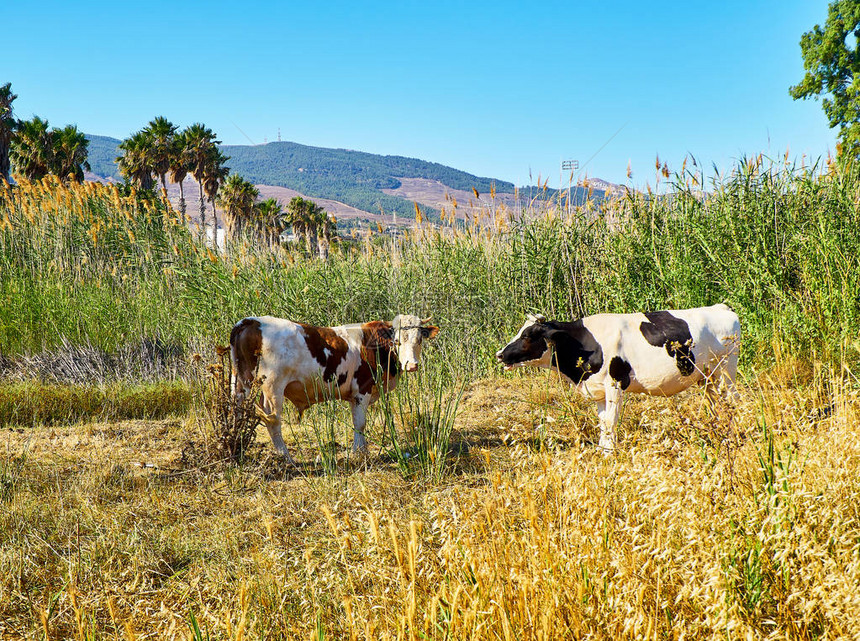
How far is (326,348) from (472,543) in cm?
276

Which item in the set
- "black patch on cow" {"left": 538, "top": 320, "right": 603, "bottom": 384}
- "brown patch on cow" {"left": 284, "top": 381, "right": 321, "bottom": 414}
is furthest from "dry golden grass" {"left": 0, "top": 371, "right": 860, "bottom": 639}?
"black patch on cow" {"left": 538, "top": 320, "right": 603, "bottom": 384}

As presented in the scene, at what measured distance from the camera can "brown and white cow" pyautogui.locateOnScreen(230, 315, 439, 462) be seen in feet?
15.3

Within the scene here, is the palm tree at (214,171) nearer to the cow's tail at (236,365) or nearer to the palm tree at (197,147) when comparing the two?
the palm tree at (197,147)

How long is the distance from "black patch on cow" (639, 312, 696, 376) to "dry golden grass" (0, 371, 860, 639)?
64 centimetres

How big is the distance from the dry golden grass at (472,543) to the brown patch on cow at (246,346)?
2.23 feet

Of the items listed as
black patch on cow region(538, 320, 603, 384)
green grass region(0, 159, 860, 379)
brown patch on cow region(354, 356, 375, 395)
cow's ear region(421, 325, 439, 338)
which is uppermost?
green grass region(0, 159, 860, 379)

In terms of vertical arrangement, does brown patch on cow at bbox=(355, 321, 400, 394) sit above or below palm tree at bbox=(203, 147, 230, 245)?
below

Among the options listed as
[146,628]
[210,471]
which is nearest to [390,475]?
[210,471]

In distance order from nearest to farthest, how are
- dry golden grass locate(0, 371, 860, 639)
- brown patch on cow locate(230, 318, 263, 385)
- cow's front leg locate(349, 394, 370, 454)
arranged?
dry golden grass locate(0, 371, 860, 639) < brown patch on cow locate(230, 318, 263, 385) < cow's front leg locate(349, 394, 370, 454)

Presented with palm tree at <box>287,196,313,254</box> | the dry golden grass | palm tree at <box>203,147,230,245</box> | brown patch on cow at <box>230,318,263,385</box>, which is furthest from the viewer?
palm tree at <box>287,196,313,254</box>

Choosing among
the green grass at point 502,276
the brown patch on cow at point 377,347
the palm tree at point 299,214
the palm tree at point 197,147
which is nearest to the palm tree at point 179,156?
the palm tree at point 197,147

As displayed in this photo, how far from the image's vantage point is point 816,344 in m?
5.81

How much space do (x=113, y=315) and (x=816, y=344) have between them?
7.95 metres

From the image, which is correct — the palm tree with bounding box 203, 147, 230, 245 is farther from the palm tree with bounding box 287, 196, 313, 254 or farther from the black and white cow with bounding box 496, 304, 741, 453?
the black and white cow with bounding box 496, 304, 741, 453
